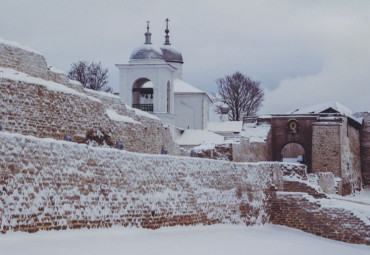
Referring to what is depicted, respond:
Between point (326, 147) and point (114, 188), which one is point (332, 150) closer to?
point (326, 147)

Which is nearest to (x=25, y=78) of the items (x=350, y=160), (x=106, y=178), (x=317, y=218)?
(x=106, y=178)

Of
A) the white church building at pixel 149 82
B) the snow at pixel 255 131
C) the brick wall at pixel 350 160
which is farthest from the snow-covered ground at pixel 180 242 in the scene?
the white church building at pixel 149 82

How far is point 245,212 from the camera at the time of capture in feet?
57.3

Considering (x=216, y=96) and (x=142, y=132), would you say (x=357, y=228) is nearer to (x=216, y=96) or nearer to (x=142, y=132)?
(x=142, y=132)

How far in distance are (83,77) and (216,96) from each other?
16151 mm

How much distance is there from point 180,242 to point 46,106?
14.9 ft

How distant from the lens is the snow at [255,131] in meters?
29.8

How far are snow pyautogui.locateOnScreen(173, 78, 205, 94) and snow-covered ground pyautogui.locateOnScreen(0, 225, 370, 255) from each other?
31.6m

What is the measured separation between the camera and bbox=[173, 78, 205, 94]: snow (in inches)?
1939

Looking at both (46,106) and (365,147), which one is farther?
(365,147)

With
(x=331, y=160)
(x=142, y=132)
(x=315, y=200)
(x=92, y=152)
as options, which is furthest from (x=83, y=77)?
(x=92, y=152)

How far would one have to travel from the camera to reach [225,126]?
50.3 m

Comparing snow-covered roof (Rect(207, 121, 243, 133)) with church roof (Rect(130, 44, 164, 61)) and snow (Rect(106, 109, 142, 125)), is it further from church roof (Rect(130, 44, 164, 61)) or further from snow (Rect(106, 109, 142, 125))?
snow (Rect(106, 109, 142, 125))

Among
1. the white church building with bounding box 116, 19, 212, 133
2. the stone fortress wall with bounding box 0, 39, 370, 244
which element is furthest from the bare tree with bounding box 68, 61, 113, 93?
the stone fortress wall with bounding box 0, 39, 370, 244
